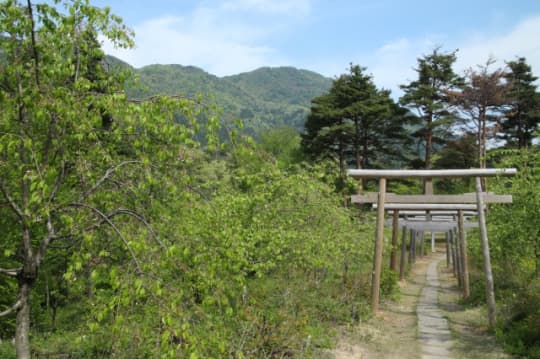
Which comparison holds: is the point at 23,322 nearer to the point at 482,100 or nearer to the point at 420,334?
the point at 420,334

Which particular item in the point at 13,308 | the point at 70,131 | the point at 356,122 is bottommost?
the point at 13,308

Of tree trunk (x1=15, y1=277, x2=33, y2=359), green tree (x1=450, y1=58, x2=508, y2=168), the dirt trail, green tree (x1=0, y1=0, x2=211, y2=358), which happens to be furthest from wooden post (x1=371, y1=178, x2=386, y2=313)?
green tree (x1=450, y1=58, x2=508, y2=168)

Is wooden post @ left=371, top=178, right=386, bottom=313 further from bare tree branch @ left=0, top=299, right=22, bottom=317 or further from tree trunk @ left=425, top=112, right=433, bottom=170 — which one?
tree trunk @ left=425, top=112, right=433, bottom=170

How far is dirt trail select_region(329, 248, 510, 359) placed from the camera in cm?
750

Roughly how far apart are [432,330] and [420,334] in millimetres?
477

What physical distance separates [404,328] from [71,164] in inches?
308

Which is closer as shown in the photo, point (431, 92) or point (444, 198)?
point (444, 198)

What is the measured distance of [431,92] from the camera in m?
32.2

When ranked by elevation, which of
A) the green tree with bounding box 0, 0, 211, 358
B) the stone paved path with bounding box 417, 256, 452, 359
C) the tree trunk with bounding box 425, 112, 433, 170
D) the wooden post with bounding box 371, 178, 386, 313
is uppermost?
the tree trunk with bounding box 425, 112, 433, 170

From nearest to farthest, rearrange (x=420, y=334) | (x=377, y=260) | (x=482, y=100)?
(x=420, y=334) < (x=377, y=260) < (x=482, y=100)

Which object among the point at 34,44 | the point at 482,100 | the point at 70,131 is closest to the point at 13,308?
the point at 70,131

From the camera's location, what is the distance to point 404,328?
9.59 metres

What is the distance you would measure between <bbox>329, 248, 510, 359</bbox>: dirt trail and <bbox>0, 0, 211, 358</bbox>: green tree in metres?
4.52

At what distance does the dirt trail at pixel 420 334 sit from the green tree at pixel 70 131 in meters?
4.52
